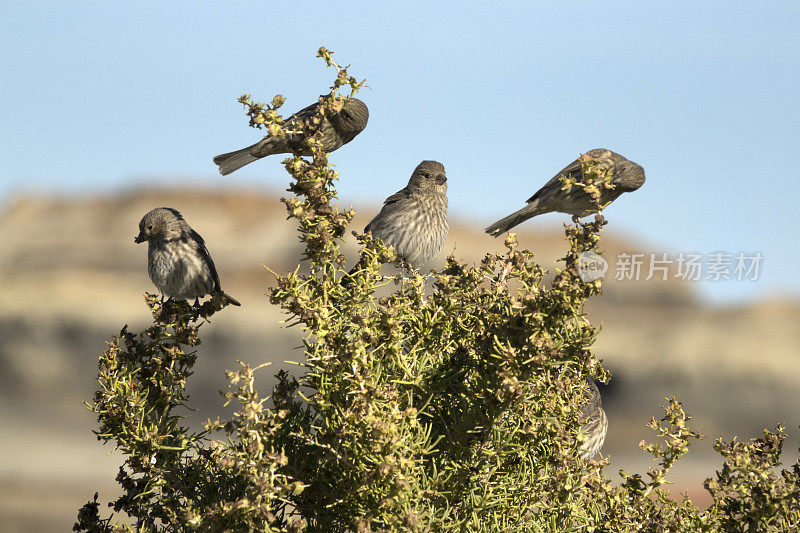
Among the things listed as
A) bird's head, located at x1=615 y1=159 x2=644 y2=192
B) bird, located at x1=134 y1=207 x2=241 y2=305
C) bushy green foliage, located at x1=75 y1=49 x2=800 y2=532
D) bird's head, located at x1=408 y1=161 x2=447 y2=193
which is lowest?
bushy green foliage, located at x1=75 y1=49 x2=800 y2=532

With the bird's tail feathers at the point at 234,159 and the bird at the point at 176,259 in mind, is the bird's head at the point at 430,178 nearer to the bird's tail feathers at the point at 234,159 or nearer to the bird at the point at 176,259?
the bird's tail feathers at the point at 234,159

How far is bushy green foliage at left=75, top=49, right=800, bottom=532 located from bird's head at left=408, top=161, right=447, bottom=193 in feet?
10.7

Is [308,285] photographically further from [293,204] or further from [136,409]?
[136,409]

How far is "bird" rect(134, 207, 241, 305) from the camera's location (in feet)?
19.7

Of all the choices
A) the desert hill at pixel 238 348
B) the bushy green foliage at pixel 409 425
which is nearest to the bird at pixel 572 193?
the bushy green foliage at pixel 409 425

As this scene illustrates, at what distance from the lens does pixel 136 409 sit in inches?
128

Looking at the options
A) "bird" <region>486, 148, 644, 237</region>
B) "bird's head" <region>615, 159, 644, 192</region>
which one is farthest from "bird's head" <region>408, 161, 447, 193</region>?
"bird's head" <region>615, 159, 644, 192</region>

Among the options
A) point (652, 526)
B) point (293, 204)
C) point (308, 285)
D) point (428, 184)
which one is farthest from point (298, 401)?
point (428, 184)

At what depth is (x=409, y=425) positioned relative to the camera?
2646 mm

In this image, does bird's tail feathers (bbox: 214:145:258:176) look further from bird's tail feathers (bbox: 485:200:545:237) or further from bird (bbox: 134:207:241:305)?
bird's tail feathers (bbox: 485:200:545:237)

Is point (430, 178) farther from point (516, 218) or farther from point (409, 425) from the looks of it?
point (409, 425)

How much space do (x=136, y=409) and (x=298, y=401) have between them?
67 centimetres

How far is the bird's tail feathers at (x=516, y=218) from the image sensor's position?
7012mm

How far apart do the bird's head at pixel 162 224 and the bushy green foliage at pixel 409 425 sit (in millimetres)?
2680
